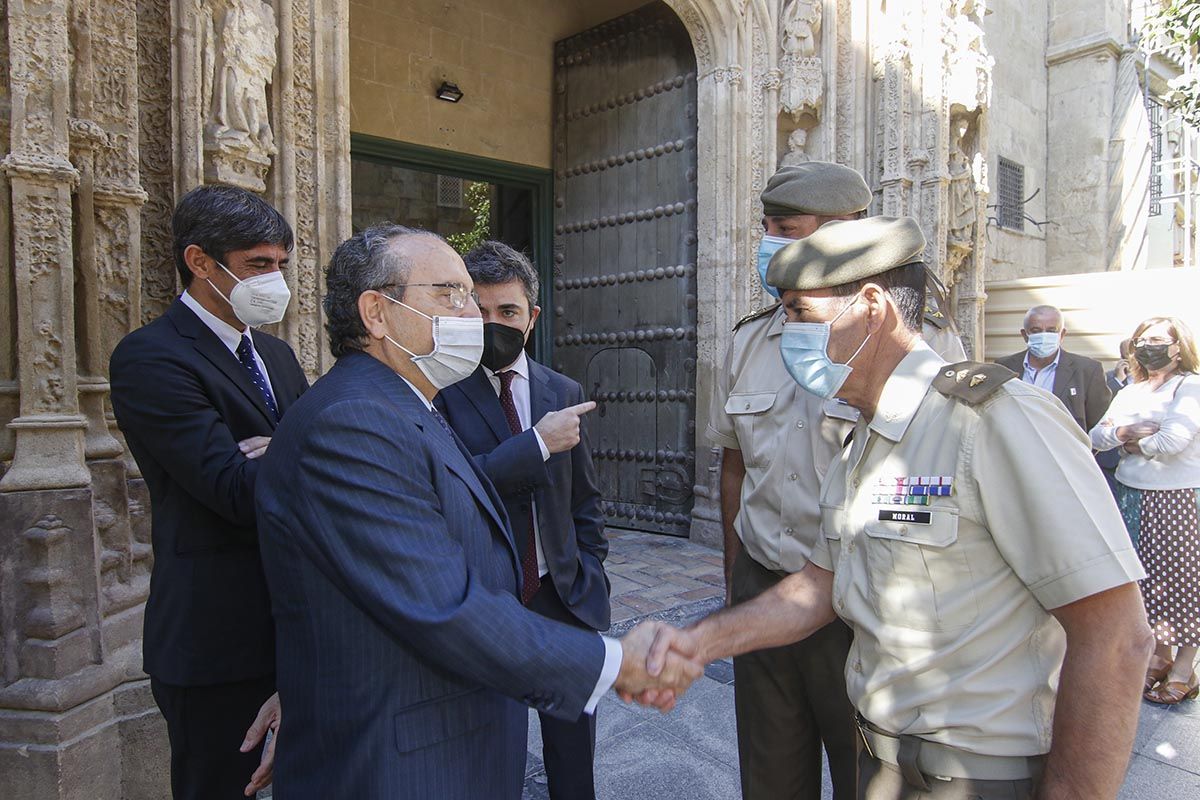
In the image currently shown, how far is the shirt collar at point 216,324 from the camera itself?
2090mm

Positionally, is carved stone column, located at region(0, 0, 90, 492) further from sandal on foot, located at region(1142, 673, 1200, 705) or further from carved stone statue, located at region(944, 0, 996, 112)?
carved stone statue, located at region(944, 0, 996, 112)

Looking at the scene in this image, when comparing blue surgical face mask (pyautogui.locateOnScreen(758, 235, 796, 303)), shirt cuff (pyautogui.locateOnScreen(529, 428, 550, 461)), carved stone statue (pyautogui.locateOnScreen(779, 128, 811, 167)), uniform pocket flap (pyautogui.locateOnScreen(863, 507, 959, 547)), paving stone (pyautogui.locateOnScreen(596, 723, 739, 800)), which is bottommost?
paving stone (pyautogui.locateOnScreen(596, 723, 739, 800))

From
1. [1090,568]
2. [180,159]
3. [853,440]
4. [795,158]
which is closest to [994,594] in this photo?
[1090,568]

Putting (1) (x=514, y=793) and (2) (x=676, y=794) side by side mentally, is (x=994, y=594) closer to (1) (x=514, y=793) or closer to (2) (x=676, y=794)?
(1) (x=514, y=793)

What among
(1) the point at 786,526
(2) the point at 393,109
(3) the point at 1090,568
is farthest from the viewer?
(2) the point at 393,109

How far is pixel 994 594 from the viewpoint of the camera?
4.19ft

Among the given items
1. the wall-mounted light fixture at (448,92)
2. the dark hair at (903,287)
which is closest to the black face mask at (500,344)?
the dark hair at (903,287)

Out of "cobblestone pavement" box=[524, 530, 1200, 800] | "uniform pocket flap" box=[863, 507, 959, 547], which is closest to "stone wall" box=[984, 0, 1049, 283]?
"cobblestone pavement" box=[524, 530, 1200, 800]

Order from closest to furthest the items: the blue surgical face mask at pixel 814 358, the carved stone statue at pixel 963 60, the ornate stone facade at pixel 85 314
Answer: the blue surgical face mask at pixel 814 358 < the ornate stone facade at pixel 85 314 < the carved stone statue at pixel 963 60

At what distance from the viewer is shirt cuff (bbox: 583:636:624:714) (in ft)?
4.47

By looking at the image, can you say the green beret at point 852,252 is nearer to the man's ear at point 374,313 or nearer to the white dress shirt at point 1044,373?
the man's ear at point 374,313

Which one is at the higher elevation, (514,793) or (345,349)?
(345,349)

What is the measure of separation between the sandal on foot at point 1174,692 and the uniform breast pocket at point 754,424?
9.50 feet

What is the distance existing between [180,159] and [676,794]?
3430 millimetres
